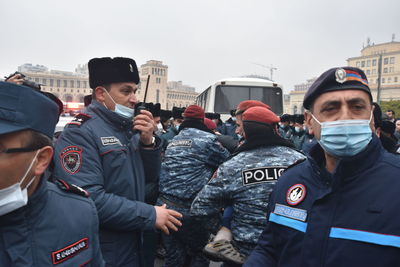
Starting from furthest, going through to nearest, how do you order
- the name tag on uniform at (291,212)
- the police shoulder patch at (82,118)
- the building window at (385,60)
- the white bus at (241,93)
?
the building window at (385,60)
the white bus at (241,93)
the police shoulder patch at (82,118)
the name tag on uniform at (291,212)

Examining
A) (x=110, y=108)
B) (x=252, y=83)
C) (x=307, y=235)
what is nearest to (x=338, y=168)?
(x=307, y=235)

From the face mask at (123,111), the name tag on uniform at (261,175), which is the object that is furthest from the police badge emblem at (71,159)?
the name tag on uniform at (261,175)

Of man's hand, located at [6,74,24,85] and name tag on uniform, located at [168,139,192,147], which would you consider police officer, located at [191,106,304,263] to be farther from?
man's hand, located at [6,74,24,85]

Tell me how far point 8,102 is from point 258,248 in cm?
147

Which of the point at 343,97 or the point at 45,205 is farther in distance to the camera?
the point at 343,97

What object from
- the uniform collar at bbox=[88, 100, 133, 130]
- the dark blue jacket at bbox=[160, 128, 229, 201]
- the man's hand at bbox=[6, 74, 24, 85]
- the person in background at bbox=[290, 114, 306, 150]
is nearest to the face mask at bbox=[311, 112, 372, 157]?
the uniform collar at bbox=[88, 100, 133, 130]

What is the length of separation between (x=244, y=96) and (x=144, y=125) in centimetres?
947

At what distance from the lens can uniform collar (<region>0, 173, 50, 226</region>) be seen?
4.33 ft

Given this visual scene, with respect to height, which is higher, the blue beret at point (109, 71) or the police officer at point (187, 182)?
the blue beret at point (109, 71)

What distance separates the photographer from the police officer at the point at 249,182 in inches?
98.2

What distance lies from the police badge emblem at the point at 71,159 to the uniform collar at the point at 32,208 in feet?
2.26

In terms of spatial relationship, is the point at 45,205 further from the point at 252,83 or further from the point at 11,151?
the point at 252,83

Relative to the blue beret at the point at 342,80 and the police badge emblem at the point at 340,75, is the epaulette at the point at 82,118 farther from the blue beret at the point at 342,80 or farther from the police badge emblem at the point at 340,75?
the police badge emblem at the point at 340,75

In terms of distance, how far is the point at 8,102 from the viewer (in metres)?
1.28
